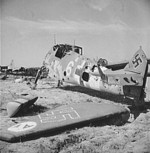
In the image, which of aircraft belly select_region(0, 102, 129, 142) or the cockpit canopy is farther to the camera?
the cockpit canopy

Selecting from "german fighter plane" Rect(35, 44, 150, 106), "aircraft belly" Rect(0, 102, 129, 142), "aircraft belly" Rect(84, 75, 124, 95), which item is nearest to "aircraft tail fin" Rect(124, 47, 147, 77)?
"german fighter plane" Rect(35, 44, 150, 106)

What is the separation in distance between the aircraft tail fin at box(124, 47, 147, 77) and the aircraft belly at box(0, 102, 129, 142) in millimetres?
1457

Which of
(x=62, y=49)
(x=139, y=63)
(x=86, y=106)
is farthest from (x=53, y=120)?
(x=62, y=49)

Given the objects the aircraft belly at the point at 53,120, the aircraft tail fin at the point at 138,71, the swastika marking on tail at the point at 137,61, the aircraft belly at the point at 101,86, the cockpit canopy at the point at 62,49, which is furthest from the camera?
the cockpit canopy at the point at 62,49

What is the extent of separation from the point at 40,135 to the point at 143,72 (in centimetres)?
387

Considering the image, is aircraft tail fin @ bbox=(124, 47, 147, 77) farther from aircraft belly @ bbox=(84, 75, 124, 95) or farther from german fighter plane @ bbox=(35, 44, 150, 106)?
aircraft belly @ bbox=(84, 75, 124, 95)

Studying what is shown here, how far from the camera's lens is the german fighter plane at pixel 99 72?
5961 millimetres

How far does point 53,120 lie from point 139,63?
11.4 feet

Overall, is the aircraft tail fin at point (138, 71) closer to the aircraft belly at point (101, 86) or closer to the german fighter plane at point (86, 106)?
the german fighter plane at point (86, 106)

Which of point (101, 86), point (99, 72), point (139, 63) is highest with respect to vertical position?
point (139, 63)

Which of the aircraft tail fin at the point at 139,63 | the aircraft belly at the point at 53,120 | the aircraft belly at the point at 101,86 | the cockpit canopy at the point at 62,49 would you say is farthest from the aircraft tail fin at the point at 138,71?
the cockpit canopy at the point at 62,49

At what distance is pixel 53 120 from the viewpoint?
4.77m

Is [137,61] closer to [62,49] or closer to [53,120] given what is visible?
[53,120]

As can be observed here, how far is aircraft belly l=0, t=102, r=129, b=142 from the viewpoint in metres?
3.98
